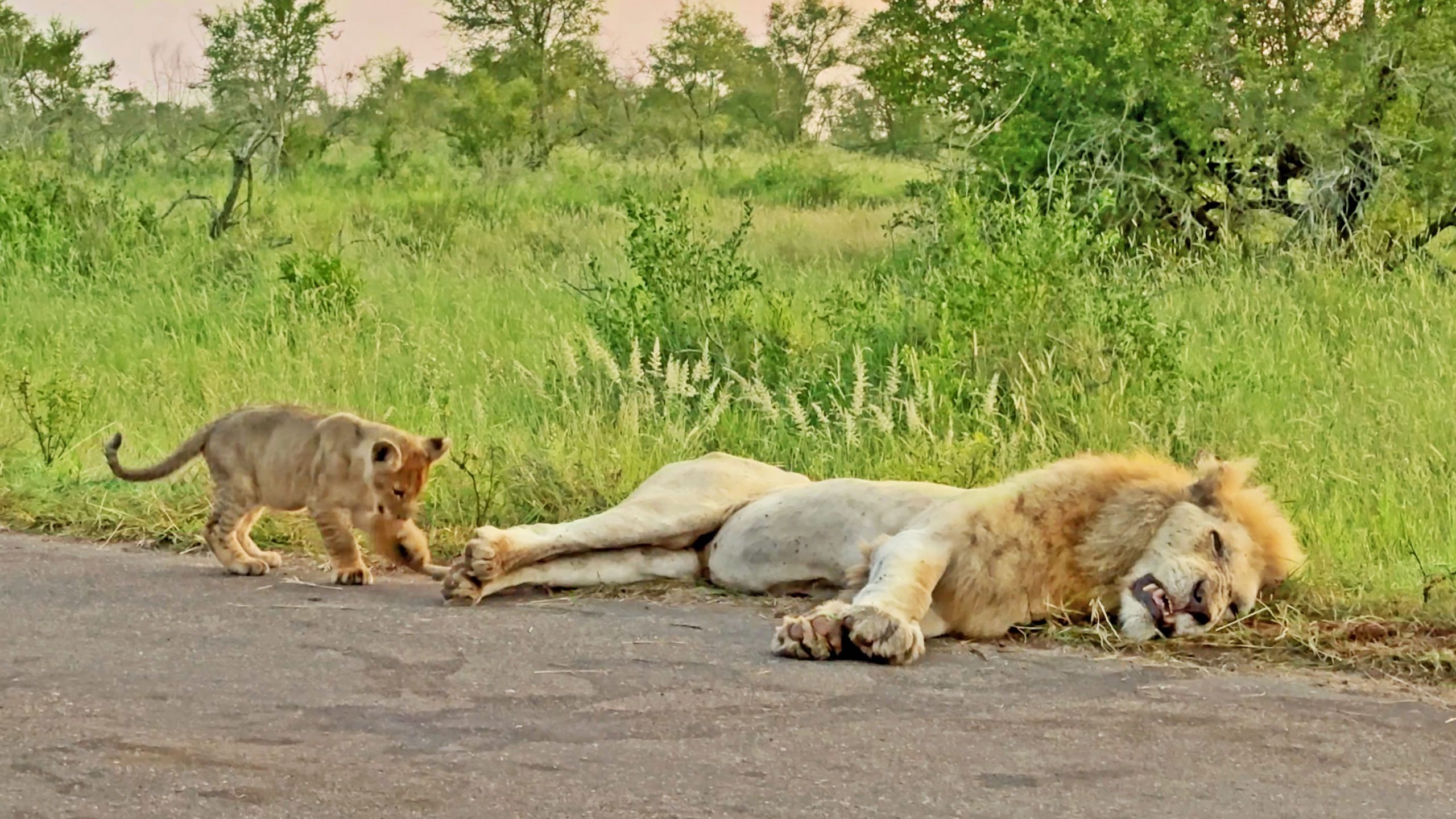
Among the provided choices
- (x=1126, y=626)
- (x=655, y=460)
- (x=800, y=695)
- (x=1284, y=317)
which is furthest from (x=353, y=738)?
(x=1284, y=317)

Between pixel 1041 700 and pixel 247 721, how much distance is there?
176cm

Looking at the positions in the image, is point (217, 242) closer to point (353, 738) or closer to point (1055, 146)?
point (1055, 146)

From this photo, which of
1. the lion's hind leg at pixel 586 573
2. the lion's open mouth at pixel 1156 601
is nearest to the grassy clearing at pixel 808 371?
the lion's open mouth at pixel 1156 601

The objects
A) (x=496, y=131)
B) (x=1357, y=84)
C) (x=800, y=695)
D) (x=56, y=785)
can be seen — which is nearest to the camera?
(x=56, y=785)

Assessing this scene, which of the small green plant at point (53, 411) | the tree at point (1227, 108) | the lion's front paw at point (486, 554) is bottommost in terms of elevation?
the small green plant at point (53, 411)

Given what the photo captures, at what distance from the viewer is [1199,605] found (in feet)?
15.9

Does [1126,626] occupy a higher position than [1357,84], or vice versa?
[1357,84]

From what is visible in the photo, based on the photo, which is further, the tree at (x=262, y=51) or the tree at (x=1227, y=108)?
the tree at (x=262, y=51)

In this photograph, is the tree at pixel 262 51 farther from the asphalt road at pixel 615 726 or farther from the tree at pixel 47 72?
the asphalt road at pixel 615 726

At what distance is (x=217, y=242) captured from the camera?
13555mm

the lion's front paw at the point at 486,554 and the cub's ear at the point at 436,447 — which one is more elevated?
the cub's ear at the point at 436,447

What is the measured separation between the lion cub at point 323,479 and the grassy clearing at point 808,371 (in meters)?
0.70

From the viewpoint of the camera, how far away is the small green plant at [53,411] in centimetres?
787

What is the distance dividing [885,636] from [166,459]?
269 cm
